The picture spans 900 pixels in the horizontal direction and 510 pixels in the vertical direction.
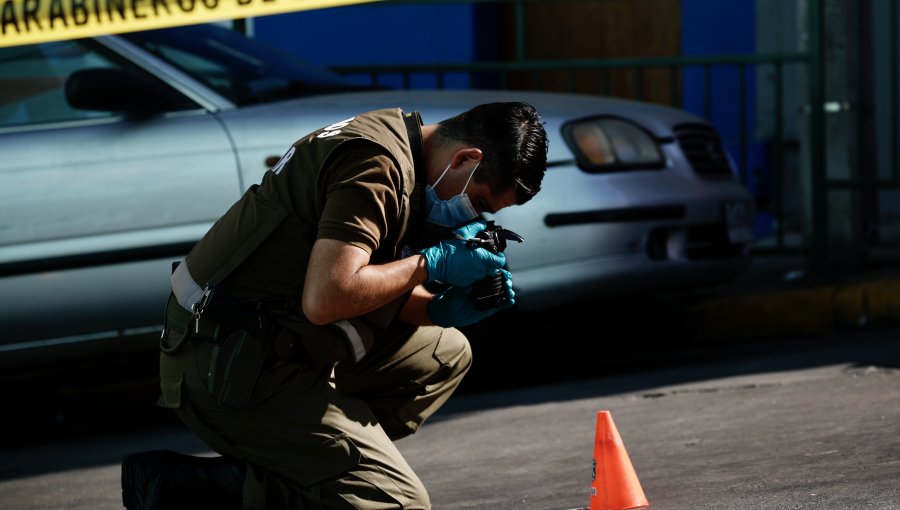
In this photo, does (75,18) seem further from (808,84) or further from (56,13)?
(808,84)

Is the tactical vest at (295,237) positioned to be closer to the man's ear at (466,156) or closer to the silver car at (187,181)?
the man's ear at (466,156)

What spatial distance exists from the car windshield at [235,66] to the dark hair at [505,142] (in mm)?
2361

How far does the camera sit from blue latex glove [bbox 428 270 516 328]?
3.62 m

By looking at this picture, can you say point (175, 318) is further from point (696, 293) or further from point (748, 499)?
point (696, 293)

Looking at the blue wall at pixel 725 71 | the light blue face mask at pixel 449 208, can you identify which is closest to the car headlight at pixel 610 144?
the light blue face mask at pixel 449 208

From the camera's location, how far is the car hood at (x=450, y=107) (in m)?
5.64

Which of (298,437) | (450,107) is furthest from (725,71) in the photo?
(298,437)

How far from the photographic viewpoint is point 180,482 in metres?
3.65

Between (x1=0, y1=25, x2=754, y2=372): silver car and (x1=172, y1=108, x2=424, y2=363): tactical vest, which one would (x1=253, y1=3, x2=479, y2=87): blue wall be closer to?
(x1=0, y1=25, x2=754, y2=372): silver car

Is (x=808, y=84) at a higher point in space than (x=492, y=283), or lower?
higher

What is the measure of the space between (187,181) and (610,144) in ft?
5.67

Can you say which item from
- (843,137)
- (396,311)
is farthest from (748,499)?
(843,137)

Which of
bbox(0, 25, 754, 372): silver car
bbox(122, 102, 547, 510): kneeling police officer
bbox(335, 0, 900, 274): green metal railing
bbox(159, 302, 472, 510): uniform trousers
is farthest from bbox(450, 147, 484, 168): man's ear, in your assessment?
bbox(335, 0, 900, 274): green metal railing

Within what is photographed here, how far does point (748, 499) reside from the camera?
370 cm
